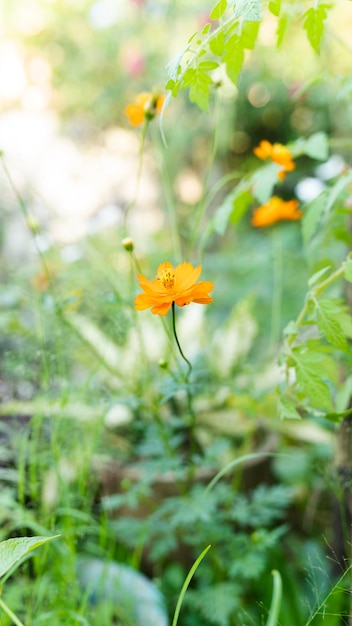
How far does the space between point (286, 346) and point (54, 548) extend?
0.45 metres

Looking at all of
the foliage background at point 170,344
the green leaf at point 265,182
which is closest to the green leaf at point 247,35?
the foliage background at point 170,344

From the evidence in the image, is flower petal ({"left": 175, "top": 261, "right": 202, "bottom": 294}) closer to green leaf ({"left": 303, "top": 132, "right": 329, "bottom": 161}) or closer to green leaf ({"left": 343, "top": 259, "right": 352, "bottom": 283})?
green leaf ({"left": 343, "top": 259, "right": 352, "bottom": 283})

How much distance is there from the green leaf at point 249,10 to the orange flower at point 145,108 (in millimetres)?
244

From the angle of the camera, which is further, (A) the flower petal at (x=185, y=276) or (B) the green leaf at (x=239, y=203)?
(B) the green leaf at (x=239, y=203)

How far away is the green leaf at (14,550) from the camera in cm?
40

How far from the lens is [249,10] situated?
0.40 m

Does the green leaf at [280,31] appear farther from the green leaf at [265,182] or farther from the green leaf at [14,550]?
the green leaf at [14,550]

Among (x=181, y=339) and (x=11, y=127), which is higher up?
(x=11, y=127)

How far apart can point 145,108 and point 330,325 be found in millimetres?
335

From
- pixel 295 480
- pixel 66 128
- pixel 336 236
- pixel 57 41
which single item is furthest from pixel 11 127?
pixel 336 236

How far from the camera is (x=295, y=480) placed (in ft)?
4.18

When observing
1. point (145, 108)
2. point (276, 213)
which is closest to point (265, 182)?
point (145, 108)

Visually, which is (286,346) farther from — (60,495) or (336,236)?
(60,495)

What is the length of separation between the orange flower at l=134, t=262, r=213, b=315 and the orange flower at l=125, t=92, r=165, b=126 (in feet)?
0.78
